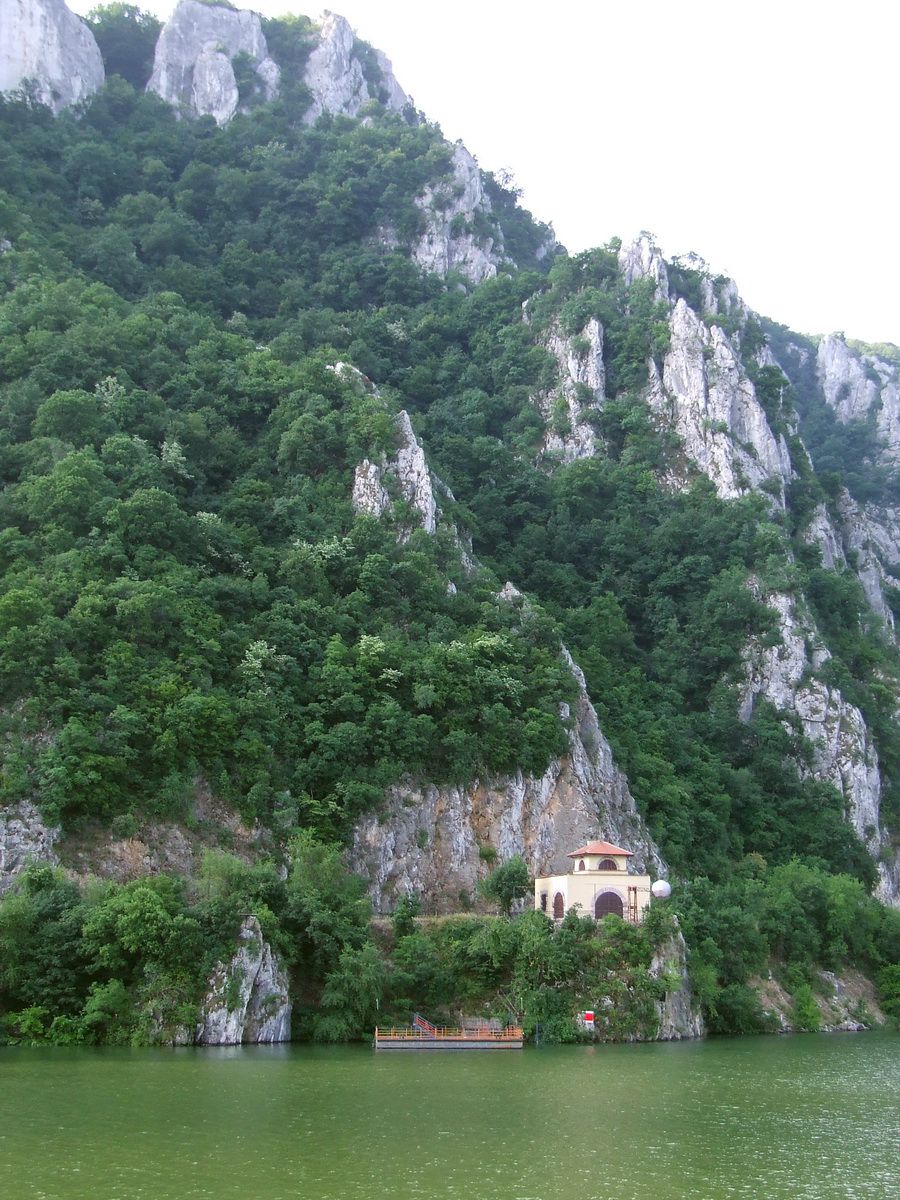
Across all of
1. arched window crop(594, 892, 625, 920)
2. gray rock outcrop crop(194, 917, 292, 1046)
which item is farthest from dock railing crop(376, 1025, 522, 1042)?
arched window crop(594, 892, 625, 920)

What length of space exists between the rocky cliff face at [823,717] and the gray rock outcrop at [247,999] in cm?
4076

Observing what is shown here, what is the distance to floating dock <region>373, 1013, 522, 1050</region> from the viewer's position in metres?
41.0

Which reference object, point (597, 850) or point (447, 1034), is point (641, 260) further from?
point (447, 1034)

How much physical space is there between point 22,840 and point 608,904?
21.2 metres

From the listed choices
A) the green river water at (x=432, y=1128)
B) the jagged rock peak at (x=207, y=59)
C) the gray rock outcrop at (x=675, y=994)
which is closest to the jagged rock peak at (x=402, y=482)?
the gray rock outcrop at (x=675, y=994)

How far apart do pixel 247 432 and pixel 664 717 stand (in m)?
28.3

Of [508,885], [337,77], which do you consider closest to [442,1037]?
[508,885]

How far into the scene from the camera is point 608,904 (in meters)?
48.0

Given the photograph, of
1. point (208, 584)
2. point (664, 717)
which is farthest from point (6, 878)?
point (664, 717)

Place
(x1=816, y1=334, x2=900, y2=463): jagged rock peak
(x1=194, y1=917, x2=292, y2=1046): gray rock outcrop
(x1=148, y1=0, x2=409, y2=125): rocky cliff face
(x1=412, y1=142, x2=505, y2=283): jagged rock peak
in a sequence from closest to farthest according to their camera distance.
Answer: (x1=194, y1=917, x2=292, y2=1046): gray rock outcrop < (x1=412, y1=142, x2=505, y2=283): jagged rock peak < (x1=148, y1=0, x2=409, y2=125): rocky cliff face < (x1=816, y1=334, x2=900, y2=463): jagged rock peak

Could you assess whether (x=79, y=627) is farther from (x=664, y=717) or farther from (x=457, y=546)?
(x=664, y=717)

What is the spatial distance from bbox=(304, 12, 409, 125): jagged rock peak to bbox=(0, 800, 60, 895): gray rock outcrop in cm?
8309

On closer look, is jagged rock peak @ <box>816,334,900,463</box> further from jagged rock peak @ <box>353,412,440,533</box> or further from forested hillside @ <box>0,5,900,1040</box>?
jagged rock peak @ <box>353,412,440,533</box>

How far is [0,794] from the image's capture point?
146 ft
